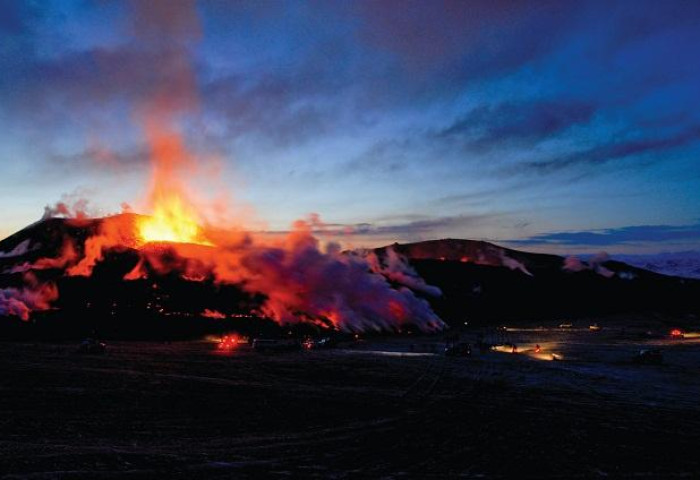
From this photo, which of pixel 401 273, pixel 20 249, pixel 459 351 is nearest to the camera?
pixel 459 351

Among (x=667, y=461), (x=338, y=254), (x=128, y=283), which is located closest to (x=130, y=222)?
(x=128, y=283)

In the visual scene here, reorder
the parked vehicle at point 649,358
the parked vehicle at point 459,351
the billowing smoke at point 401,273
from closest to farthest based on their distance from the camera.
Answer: the parked vehicle at point 649,358 < the parked vehicle at point 459,351 < the billowing smoke at point 401,273

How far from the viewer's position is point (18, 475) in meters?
13.4

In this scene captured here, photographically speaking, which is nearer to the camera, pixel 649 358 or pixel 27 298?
pixel 649 358

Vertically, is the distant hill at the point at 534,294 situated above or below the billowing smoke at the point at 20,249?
A: below

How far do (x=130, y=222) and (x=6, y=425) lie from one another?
13019 cm

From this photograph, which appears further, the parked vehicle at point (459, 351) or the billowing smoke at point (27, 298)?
the billowing smoke at point (27, 298)

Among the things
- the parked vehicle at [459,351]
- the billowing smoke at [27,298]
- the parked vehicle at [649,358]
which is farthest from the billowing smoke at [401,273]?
the parked vehicle at [649,358]

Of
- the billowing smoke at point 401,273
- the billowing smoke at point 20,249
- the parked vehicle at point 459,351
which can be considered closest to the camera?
the parked vehicle at point 459,351

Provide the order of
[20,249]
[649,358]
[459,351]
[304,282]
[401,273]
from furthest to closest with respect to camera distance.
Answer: [401,273]
[20,249]
[304,282]
[459,351]
[649,358]

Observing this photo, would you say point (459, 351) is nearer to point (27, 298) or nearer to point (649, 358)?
point (649, 358)

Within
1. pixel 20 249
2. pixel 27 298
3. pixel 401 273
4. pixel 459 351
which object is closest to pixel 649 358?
pixel 459 351

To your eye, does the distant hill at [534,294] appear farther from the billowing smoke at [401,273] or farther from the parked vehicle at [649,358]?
the parked vehicle at [649,358]

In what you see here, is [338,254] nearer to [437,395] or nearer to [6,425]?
[437,395]
